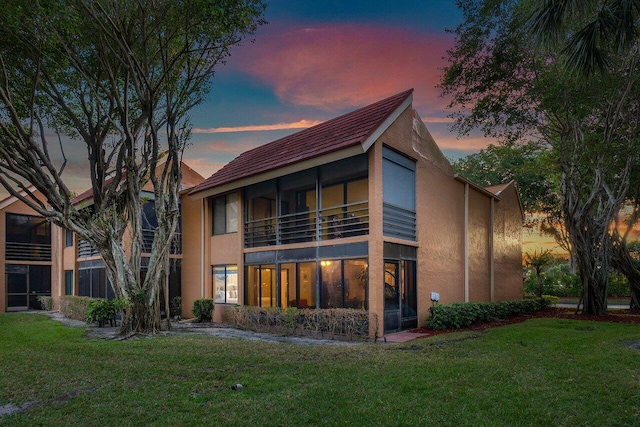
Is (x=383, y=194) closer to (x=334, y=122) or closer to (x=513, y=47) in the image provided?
(x=334, y=122)

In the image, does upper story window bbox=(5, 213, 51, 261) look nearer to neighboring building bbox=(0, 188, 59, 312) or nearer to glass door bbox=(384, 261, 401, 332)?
neighboring building bbox=(0, 188, 59, 312)

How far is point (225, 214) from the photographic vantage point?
64.4ft

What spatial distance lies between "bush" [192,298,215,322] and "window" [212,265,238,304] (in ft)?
1.74

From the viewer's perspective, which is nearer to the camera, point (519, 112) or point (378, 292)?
point (378, 292)

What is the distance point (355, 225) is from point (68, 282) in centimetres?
2052

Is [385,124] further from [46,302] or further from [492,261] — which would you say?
[46,302]

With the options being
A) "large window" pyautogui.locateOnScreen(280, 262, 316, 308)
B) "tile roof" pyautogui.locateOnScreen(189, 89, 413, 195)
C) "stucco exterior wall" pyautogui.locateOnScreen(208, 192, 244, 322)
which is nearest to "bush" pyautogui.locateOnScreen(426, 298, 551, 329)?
"large window" pyautogui.locateOnScreen(280, 262, 316, 308)

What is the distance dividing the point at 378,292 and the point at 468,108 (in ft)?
29.1

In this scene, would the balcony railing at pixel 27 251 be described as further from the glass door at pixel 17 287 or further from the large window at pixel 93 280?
the large window at pixel 93 280

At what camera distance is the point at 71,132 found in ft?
55.7

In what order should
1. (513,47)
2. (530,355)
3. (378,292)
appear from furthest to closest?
(513,47) < (378,292) < (530,355)

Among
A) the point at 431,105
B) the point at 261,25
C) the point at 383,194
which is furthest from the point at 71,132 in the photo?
the point at 431,105

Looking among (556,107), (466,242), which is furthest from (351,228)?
(556,107)

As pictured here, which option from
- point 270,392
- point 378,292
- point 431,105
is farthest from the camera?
point 431,105
